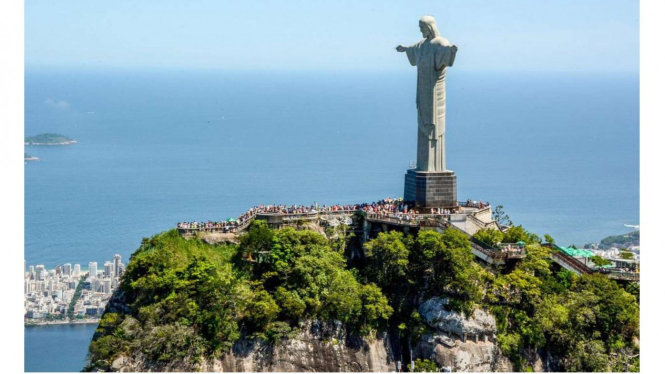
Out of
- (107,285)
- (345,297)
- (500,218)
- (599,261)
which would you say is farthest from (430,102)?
(107,285)

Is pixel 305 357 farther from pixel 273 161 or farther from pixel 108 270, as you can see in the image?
pixel 273 161

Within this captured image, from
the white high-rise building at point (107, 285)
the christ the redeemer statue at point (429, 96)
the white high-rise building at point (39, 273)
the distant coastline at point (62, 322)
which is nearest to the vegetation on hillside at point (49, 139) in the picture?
the white high-rise building at point (39, 273)

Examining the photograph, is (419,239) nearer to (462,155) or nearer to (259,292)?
(259,292)

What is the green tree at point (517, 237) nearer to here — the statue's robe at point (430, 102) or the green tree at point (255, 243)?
the statue's robe at point (430, 102)

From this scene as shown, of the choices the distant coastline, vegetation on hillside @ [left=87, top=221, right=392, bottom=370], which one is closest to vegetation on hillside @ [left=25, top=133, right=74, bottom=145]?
the distant coastline

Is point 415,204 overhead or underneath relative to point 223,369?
overhead

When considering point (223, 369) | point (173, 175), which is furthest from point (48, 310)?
point (223, 369)
